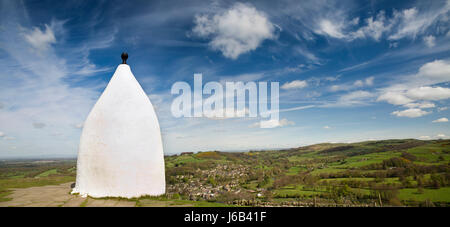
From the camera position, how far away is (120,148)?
28.3ft

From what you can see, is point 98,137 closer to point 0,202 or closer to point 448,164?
point 0,202

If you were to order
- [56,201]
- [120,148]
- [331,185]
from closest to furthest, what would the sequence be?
[56,201], [120,148], [331,185]

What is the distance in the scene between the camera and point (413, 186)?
21.5 meters

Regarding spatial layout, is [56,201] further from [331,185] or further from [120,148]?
[331,185]

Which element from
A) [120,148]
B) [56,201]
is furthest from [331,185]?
[56,201]

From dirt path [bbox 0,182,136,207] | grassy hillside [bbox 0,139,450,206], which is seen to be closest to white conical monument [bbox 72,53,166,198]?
dirt path [bbox 0,182,136,207]

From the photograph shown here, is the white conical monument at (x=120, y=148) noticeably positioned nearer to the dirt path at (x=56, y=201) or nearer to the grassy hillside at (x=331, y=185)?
the dirt path at (x=56, y=201)

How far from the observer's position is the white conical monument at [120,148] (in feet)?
28.2

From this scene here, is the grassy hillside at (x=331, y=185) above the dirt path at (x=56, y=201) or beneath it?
beneath

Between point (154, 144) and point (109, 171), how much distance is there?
82.5 inches

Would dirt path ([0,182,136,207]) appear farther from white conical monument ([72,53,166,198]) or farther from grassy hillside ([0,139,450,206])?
grassy hillside ([0,139,450,206])

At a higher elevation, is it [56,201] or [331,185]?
[56,201]

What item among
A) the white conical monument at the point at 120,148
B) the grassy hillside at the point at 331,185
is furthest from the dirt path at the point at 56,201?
the grassy hillside at the point at 331,185
